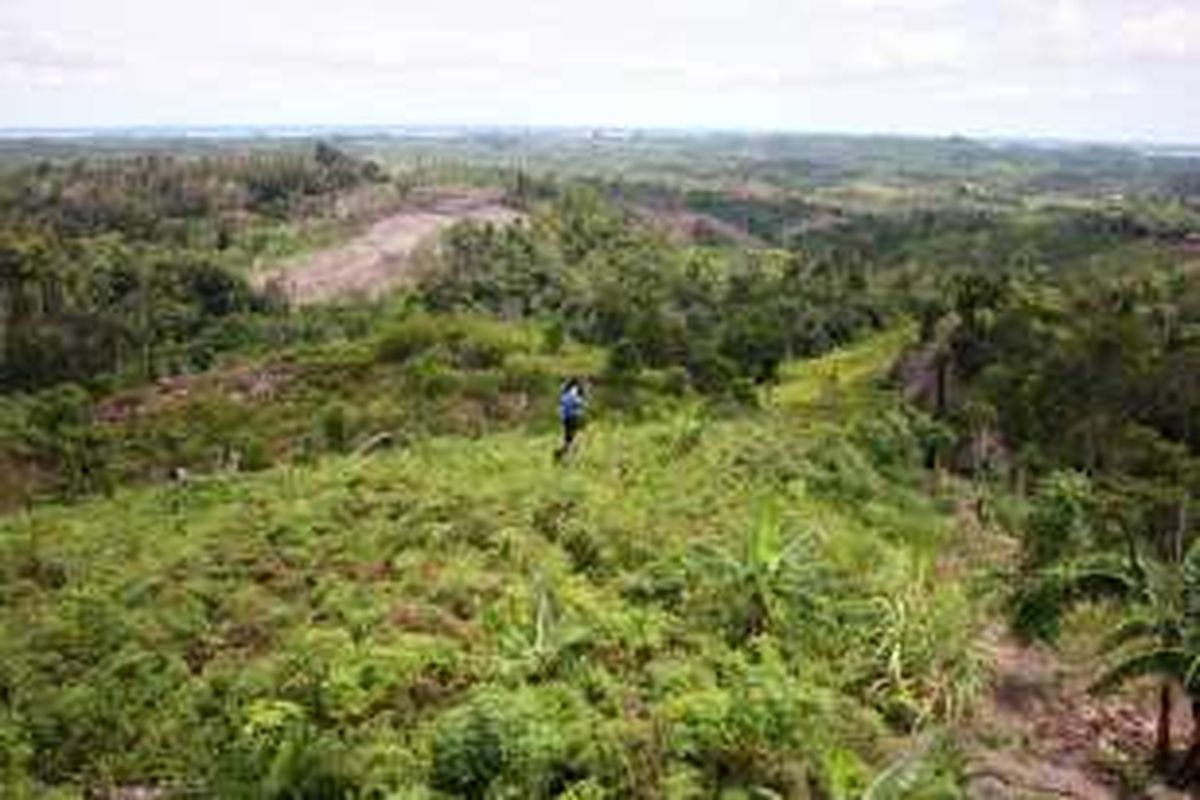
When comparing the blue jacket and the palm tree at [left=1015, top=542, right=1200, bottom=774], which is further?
the blue jacket

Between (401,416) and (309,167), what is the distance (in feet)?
412

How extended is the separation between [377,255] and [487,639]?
364ft

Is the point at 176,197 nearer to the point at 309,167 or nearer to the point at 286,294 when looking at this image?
the point at 309,167

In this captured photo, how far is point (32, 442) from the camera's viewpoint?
5716cm

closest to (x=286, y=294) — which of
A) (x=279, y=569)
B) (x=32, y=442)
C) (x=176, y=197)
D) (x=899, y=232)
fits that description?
(x=176, y=197)

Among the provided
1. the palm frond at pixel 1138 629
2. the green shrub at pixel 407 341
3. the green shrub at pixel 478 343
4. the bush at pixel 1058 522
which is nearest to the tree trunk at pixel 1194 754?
the palm frond at pixel 1138 629

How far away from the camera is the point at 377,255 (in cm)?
12738

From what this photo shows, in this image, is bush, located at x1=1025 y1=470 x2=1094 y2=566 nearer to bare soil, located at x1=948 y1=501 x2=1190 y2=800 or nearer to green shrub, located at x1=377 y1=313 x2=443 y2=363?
bare soil, located at x1=948 y1=501 x2=1190 y2=800

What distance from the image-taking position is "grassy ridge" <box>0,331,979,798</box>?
1545cm

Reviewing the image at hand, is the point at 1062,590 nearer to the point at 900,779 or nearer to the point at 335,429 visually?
the point at 900,779

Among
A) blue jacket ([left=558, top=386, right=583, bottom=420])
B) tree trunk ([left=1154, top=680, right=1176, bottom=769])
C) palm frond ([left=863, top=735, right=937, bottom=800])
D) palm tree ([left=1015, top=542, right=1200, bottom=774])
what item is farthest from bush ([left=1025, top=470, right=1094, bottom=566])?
palm frond ([left=863, top=735, right=937, bottom=800])

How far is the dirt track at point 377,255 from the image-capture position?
11962cm

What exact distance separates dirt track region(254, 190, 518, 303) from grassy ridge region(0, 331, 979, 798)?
3507 inches

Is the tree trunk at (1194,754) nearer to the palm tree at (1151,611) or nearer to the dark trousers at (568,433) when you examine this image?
the palm tree at (1151,611)
